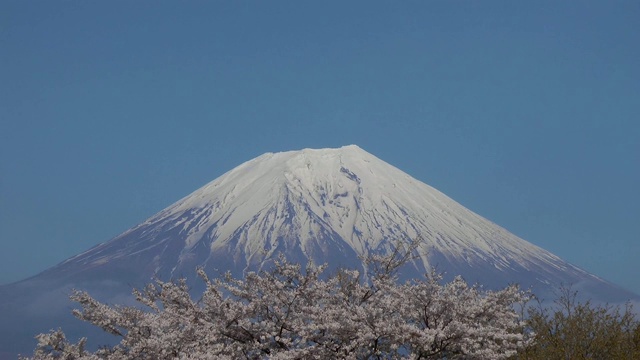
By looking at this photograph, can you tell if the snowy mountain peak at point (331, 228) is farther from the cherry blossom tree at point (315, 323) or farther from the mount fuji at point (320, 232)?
the cherry blossom tree at point (315, 323)

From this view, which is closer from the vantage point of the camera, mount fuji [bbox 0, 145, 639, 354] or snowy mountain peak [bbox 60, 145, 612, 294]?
snowy mountain peak [bbox 60, 145, 612, 294]

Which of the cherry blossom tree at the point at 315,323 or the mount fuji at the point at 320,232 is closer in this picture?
the cherry blossom tree at the point at 315,323

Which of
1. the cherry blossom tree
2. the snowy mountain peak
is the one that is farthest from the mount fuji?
the cherry blossom tree

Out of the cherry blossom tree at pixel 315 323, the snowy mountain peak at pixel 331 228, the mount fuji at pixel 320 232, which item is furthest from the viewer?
the mount fuji at pixel 320 232

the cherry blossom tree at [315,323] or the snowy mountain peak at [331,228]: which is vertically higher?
the snowy mountain peak at [331,228]

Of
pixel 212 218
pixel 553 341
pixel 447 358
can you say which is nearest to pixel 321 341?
pixel 447 358

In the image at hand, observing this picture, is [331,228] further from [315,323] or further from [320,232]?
[315,323]

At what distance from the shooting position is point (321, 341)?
1719 cm

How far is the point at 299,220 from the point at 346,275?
16571 cm

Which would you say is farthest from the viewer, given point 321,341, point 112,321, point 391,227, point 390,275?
point 391,227

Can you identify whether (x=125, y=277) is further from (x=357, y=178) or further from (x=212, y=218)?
(x=357, y=178)

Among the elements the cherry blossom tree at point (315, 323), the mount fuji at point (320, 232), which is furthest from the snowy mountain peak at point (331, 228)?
the cherry blossom tree at point (315, 323)

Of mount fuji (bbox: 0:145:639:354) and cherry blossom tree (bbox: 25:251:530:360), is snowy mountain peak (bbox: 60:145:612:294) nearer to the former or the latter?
mount fuji (bbox: 0:145:639:354)

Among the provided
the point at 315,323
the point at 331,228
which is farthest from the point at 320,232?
the point at 315,323
